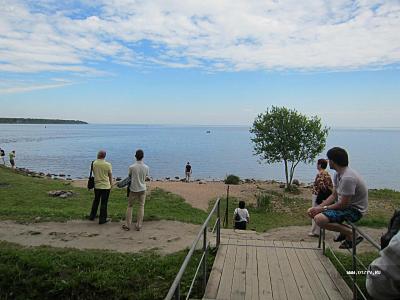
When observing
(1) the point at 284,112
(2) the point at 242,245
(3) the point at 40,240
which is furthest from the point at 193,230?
(1) the point at 284,112

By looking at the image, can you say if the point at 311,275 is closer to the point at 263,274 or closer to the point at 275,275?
the point at 275,275

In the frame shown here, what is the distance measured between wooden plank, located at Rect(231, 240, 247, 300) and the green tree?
21.3m

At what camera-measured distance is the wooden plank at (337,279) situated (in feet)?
16.8

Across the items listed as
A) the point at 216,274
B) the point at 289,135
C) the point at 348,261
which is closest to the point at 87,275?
the point at 216,274

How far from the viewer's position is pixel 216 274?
568 cm

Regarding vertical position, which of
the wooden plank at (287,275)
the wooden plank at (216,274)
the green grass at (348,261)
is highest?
the wooden plank at (287,275)

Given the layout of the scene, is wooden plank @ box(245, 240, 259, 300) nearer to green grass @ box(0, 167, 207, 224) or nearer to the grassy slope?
the grassy slope

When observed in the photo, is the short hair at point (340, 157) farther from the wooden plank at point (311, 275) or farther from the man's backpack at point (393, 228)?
the man's backpack at point (393, 228)

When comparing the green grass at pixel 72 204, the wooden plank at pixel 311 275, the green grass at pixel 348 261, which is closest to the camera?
the wooden plank at pixel 311 275

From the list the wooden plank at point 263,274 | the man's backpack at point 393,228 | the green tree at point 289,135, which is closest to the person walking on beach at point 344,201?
the wooden plank at point 263,274

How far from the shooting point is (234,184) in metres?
31.1

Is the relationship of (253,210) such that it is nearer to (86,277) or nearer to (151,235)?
(151,235)

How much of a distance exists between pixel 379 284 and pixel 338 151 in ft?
11.0

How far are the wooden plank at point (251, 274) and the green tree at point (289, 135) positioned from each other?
21.2m
